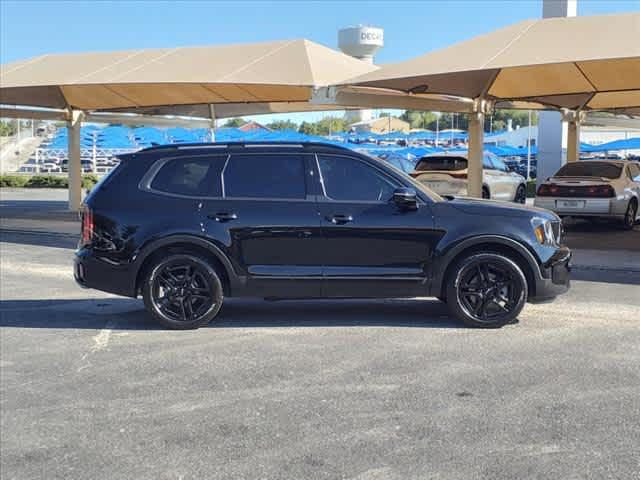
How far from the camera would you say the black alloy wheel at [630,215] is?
17172 millimetres

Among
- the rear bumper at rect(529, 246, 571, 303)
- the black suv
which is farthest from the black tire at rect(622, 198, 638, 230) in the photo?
the black suv

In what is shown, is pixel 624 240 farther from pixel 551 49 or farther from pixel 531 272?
pixel 531 272

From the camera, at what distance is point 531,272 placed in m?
7.62

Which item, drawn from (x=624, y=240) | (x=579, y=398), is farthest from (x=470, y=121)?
(x=579, y=398)

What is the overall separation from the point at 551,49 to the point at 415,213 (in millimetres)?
6951

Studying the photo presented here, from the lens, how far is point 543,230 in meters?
7.66

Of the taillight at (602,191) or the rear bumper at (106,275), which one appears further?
the taillight at (602,191)

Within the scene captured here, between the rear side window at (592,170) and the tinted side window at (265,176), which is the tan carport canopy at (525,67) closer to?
the rear side window at (592,170)

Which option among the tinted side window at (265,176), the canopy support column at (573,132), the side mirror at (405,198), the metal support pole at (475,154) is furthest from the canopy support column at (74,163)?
the side mirror at (405,198)

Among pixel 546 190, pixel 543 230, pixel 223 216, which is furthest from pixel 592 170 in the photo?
pixel 223 216

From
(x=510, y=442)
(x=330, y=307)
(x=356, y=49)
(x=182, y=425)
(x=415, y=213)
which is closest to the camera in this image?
(x=510, y=442)

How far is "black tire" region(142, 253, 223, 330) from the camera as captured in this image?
25.1ft

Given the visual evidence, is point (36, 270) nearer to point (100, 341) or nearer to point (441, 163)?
point (100, 341)

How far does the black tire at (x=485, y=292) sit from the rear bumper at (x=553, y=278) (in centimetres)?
17
